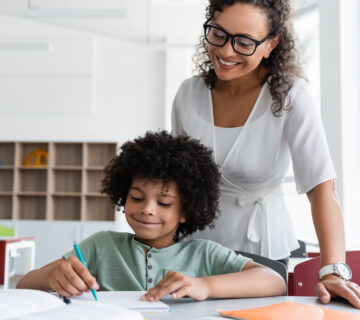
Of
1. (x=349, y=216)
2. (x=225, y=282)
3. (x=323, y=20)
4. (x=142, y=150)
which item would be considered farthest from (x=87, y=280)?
A: (x=323, y=20)

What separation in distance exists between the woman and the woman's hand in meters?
0.17

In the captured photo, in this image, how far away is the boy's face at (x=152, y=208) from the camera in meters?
1.17

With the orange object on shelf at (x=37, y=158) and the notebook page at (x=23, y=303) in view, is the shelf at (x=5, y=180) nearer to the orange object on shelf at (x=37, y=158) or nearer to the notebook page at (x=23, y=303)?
the orange object on shelf at (x=37, y=158)

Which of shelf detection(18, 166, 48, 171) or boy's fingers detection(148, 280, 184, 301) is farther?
shelf detection(18, 166, 48, 171)

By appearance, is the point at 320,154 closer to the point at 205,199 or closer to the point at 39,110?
the point at 205,199

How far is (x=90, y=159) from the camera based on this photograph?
686 cm

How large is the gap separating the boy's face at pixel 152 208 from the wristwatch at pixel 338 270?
0.37 meters

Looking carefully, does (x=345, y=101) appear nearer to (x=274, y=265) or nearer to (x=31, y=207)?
(x=274, y=265)

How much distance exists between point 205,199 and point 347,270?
38 cm

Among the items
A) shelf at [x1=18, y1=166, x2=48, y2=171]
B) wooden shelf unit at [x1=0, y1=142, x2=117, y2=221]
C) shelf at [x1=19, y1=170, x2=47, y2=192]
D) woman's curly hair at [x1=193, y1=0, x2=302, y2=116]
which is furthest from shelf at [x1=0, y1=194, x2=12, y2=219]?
woman's curly hair at [x1=193, y1=0, x2=302, y2=116]

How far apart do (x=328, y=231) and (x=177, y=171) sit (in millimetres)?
395

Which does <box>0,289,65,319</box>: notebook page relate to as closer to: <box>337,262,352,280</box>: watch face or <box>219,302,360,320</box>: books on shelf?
<box>219,302,360,320</box>: books on shelf

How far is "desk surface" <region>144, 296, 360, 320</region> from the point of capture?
877 mm

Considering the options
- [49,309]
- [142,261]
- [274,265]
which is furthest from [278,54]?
[49,309]
